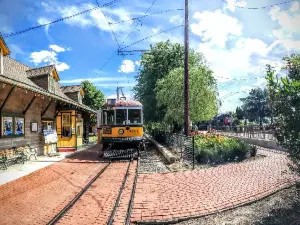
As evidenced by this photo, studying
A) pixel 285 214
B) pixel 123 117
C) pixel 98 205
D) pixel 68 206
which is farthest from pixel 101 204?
pixel 123 117

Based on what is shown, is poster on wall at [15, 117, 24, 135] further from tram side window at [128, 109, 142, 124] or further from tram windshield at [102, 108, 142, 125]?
tram side window at [128, 109, 142, 124]

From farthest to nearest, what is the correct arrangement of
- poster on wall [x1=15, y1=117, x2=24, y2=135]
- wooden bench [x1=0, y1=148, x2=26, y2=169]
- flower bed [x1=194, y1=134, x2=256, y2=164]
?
poster on wall [x1=15, y1=117, x2=24, y2=135]
flower bed [x1=194, y1=134, x2=256, y2=164]
wooden bench [x1=0, y1=148, x2=26, y2=169]

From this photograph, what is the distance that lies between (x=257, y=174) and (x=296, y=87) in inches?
211

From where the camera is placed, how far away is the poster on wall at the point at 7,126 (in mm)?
13459

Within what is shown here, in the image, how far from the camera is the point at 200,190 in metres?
8.30

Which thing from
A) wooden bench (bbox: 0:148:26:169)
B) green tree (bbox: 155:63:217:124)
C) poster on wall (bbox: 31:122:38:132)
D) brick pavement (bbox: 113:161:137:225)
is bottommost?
brick pavement (bbox: 113:161:137:225)

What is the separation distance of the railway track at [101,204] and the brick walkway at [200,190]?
0.27 meters

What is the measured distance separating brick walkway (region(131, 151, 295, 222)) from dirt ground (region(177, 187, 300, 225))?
0.24 metres

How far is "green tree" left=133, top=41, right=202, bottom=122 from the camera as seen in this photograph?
29.7 m

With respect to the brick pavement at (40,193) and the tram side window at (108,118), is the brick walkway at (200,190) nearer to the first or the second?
the brick pavement at (40,193)

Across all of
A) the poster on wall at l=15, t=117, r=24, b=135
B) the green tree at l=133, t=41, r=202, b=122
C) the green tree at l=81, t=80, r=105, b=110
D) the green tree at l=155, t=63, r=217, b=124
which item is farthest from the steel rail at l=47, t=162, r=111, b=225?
the green tree at l=81, t=80, r=105, b=110

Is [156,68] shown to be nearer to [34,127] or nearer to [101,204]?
[34,127]

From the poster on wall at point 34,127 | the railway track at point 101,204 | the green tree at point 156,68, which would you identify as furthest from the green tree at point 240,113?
the railway track at point 101,204

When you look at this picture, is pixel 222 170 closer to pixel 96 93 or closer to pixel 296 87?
pixel 296 87
